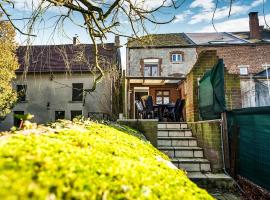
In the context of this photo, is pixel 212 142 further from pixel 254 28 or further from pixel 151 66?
pixel 254 28

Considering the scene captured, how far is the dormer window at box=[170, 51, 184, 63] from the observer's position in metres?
23.9

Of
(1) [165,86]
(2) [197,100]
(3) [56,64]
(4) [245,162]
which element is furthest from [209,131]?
(3) [56,64]

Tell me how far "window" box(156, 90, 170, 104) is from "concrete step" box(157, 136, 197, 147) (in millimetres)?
13208

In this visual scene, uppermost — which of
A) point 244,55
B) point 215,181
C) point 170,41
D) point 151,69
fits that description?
point 170,41

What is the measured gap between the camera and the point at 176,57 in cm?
2402

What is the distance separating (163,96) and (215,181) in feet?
50.3

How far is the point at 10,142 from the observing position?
4.00ft

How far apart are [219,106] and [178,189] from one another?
4.84m

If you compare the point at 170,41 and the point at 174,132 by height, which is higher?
the point at 170,41

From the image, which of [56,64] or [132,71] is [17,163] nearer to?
[132,71]

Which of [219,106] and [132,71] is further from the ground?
[132,71]

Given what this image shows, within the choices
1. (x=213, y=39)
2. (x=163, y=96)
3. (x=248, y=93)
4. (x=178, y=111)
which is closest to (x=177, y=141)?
(x=178, y=111)

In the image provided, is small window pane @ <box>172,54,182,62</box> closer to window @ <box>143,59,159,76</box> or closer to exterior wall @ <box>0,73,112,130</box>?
window @ <box>143,59,159,76</box>

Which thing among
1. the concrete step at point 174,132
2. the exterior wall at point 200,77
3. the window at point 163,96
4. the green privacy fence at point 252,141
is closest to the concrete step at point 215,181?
the green privacy fence at point 252,141
